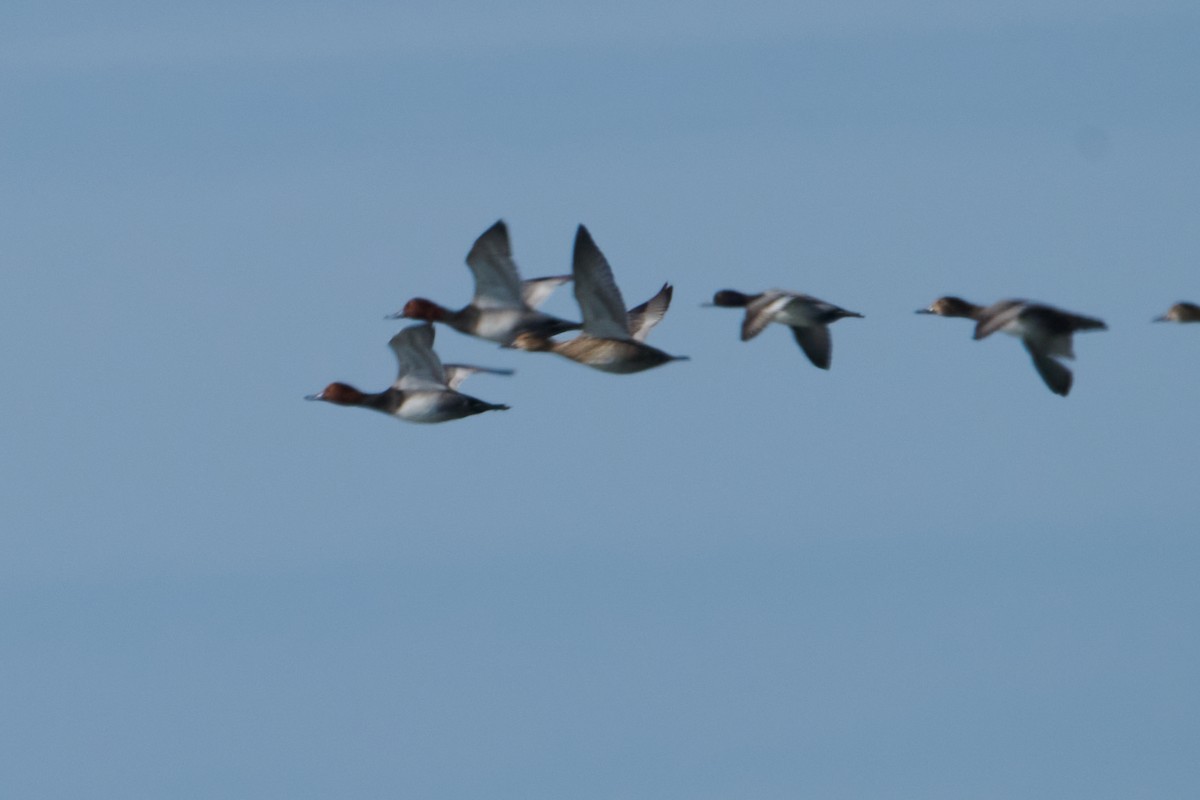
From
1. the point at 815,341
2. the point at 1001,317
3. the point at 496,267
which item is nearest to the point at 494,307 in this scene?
the point at 496,267

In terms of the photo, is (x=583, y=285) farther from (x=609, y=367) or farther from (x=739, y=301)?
(x=739, y=301)

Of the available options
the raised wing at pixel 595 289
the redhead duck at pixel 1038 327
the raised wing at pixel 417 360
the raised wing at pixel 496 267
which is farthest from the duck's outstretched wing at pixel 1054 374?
the raised wing at pixel 417 360

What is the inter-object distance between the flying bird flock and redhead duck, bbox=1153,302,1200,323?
1cm

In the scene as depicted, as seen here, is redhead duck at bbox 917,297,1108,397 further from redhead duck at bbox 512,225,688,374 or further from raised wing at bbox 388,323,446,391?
raised wing at bbox 388,323,446,391

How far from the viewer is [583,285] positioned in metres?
38.8

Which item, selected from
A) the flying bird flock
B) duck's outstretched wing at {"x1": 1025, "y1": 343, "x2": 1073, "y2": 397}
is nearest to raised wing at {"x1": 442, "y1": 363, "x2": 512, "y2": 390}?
the flying bird flock

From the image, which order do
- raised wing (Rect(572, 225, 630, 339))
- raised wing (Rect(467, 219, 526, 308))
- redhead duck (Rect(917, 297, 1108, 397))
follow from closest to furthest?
redhead duck (Rect(917, 297, 1108, 397)), raised wing (Rect(572, 225, 630, 339)), raised wing (Rect(467, 219, 526, 308))

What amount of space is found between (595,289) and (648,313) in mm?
5761

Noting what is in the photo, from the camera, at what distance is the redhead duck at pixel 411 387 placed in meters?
41.8

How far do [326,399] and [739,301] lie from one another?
698 cm

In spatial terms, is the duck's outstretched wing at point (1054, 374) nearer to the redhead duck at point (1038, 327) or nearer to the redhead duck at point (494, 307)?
the redhead duck at point (1038, 327)

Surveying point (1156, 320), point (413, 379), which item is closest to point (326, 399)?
point (413, 379)

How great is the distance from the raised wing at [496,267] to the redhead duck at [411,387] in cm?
165

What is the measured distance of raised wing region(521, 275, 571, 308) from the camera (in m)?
43.8
